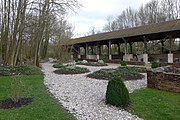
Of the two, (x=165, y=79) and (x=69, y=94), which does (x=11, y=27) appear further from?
(x=165, y=79)

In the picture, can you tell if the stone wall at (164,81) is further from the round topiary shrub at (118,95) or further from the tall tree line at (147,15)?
the tall tree line at (147,15)

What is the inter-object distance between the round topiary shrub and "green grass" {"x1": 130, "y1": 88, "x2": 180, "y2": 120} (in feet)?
0.94

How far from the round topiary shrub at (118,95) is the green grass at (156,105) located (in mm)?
286

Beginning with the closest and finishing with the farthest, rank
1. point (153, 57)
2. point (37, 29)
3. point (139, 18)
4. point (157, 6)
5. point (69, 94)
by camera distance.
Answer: point (69, 94)
point (37, 29)
point (153, 57)
point (157, 6)
point (139, 18)

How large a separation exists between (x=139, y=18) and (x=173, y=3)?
934 cm

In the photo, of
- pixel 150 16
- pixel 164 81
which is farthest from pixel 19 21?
pixel 150 16

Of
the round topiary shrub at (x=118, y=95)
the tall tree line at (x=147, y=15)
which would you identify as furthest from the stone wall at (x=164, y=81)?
the tall tree line at (x=147, y=15)

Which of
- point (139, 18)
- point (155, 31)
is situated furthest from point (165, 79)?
point (139, 18)

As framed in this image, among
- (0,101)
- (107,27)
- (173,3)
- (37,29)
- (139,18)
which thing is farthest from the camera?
(107,27)

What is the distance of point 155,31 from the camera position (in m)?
18.5

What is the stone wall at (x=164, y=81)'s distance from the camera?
24.7 feet

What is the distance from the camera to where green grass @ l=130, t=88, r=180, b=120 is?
520 centimetres

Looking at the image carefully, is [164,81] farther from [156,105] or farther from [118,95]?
[118,95]

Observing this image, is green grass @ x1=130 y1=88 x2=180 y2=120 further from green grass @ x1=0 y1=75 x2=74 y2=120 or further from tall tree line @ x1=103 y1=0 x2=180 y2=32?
tall tree line @ x1=103 y1=0 x2=180 y2=32
